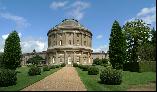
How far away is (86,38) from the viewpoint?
9562 cm

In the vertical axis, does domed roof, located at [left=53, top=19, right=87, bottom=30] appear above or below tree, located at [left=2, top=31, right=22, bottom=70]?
above

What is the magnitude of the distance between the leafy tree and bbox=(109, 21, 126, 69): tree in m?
7.19

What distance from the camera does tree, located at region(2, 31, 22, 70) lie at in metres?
48.6

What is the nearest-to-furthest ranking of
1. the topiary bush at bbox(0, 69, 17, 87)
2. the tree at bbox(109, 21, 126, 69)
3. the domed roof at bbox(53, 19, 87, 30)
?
the topiary bush at bbox(0, 69, 17, 87) < the tree at bbox(109, 21, 126, 69) < the domed roof at bbox(53, 19, 87, 30)

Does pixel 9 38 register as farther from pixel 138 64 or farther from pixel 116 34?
pixel 138 64

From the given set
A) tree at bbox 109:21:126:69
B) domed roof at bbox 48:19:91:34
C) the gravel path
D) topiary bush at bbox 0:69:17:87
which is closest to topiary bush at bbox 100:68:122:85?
the gravel path

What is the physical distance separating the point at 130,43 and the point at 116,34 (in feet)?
31.2

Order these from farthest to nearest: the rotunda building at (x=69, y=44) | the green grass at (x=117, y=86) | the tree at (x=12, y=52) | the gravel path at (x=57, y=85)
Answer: the rotunda building at (x=69, y=44) → the tree at (x=12, y=52) → the green grass at (x=117, y=86) → the gravel path at (x=57, y=85)

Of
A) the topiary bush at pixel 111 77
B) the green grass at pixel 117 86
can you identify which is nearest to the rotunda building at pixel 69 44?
the green grass at pixel 117 86

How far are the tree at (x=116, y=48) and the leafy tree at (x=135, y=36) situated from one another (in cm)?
719

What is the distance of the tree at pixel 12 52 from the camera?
4856 cm

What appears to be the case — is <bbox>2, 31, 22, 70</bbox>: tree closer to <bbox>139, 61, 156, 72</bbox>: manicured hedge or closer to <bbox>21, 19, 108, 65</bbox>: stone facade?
<bbox>139, 61, 156, 72</bbox>: manicured hedge

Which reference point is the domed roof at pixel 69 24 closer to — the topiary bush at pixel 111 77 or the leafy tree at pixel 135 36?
the leafy tree at pixel 135 36

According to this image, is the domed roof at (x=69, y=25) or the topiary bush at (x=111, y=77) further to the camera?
the domed roof at (x=69, y=25)
